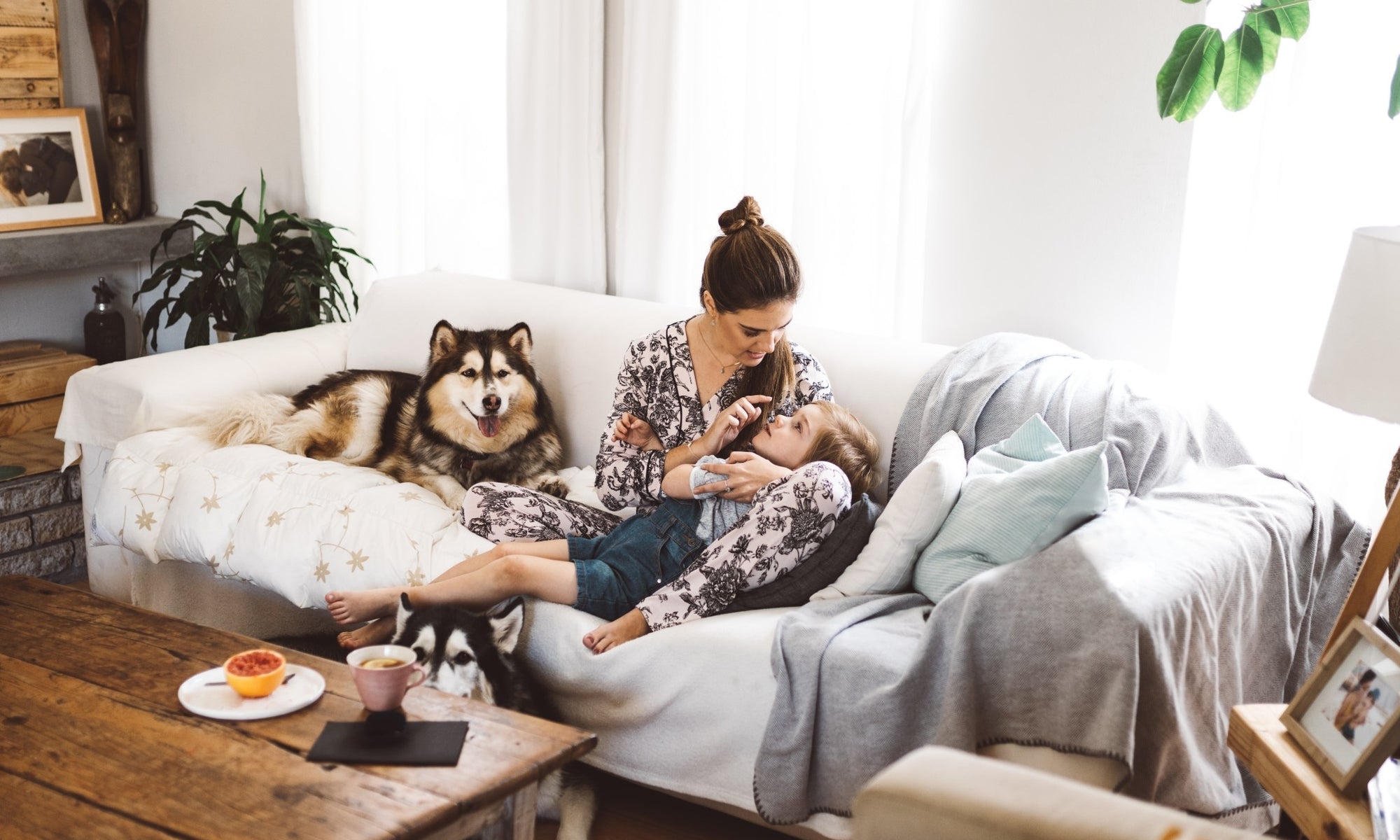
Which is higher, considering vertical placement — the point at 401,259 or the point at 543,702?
the point at 401,259

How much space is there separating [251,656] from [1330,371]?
5.05ft

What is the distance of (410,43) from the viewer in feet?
11.6

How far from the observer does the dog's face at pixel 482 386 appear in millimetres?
2748

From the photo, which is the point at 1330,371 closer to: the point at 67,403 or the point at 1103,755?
the point at 1103,755

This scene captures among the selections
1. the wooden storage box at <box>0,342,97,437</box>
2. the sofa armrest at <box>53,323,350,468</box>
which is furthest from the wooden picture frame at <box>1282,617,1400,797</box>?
the wooden storage box at <box>0,342,97,437</box>

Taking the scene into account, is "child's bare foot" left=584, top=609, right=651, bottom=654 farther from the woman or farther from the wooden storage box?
the wooden storage box

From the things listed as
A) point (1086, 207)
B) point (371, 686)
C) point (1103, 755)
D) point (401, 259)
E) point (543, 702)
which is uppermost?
point (1086, 207)

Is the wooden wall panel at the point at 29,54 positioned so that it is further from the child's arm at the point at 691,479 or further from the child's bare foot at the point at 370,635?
the child's arm at the point at 691,479

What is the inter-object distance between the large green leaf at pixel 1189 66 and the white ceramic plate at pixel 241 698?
165 centimetres

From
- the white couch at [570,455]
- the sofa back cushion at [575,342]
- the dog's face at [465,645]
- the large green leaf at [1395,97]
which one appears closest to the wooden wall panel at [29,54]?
the white couch at [570,455]

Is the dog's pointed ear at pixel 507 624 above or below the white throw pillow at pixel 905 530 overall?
below

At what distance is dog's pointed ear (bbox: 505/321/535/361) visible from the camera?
2.82 m

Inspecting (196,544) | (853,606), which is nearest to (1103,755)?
(853,606)

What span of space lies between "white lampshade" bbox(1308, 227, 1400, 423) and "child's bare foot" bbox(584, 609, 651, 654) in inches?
45.5
